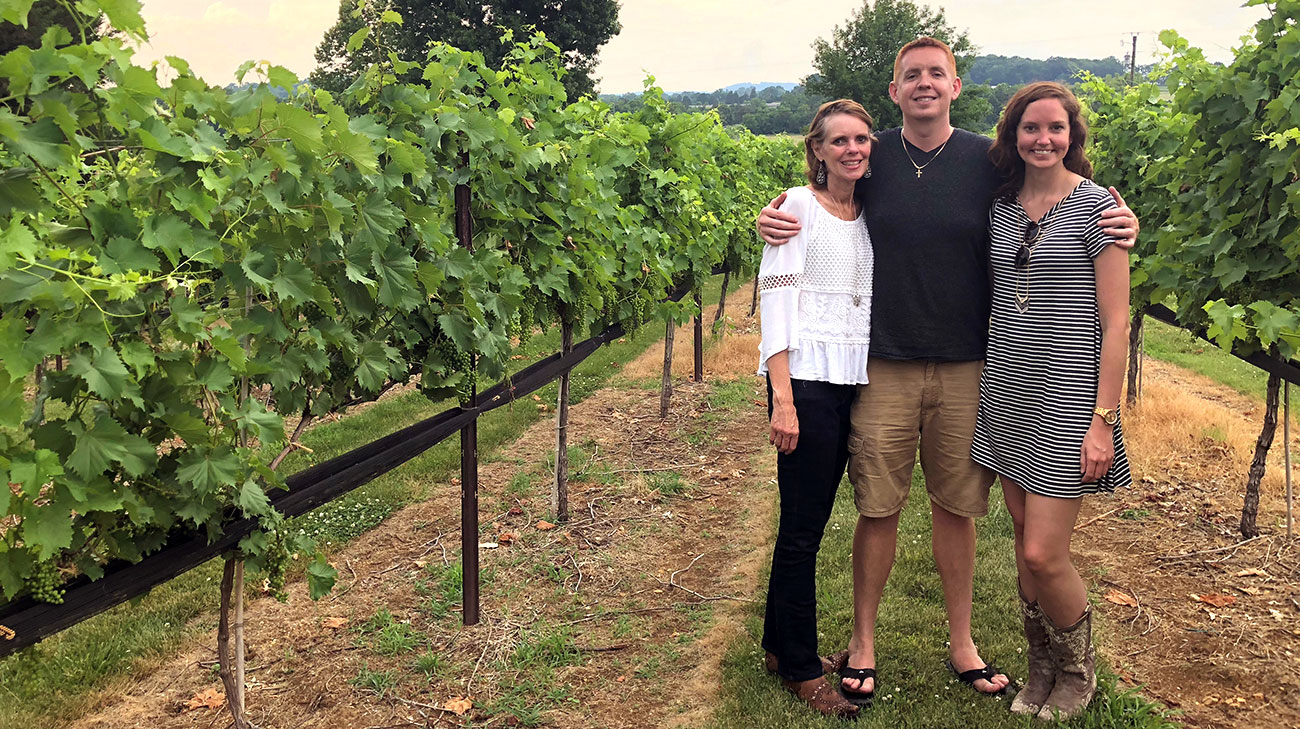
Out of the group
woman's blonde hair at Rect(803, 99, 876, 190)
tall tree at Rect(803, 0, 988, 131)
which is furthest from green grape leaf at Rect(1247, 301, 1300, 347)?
tall tree at Rect(803, 0, 988, 131)

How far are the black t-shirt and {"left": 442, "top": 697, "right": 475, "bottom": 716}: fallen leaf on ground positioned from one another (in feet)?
7.01

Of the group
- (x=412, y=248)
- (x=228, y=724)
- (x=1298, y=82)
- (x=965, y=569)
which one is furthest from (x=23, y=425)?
(x=1298, y=82)

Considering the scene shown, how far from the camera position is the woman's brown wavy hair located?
10.1ft

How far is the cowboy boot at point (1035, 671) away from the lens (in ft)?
11.2

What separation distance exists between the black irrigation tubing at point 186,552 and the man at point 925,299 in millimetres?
1804

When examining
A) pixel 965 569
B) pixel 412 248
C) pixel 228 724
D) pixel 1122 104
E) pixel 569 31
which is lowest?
pixel 228 724

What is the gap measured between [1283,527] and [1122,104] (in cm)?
388

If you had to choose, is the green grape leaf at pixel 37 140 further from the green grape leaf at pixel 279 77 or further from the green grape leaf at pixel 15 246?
the green grape leaf at pixel 279 77

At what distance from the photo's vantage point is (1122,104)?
7.64 m

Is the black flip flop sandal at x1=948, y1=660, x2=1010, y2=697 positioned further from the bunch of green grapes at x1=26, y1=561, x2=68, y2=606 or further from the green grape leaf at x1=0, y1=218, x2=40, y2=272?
the green grape leaf at x1=0, y1=218, x2=40, y2=272

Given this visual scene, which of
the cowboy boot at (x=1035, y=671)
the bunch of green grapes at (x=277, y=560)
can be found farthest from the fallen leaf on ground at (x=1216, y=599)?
the bunch of green grapes at (x=277, y=560)

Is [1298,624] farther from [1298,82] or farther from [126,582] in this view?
[126,582]

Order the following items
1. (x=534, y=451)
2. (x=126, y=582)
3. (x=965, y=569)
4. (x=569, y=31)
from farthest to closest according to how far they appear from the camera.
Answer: (x=569, y=31), (x=534, y=451), (x=965, y=569), (x=126, y=582)

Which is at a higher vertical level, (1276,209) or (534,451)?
(1276,209)
